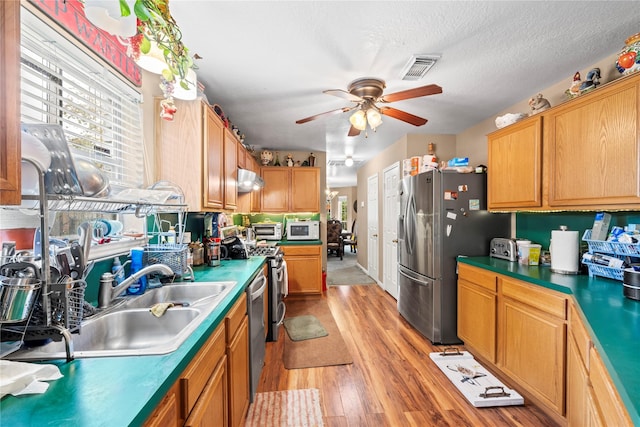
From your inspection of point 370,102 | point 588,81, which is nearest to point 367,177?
point 370,102

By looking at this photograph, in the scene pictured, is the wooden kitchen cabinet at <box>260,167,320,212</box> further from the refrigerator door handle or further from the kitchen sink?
the kitchen sink

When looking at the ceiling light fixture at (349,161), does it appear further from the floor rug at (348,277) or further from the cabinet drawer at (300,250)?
the floor rug at (348,277)

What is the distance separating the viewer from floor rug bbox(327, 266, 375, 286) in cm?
539

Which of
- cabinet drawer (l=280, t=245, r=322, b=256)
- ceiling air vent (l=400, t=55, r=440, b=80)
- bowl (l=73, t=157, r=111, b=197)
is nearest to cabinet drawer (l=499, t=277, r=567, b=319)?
ceiling air vent (l=400, t=55, r=440, b=80)

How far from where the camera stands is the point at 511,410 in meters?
1.93

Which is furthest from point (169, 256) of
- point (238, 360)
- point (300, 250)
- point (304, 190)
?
point (304, 190)

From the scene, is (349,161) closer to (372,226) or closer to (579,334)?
(372,226)

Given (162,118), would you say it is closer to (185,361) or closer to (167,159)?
(167,159)

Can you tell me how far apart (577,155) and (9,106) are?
289cm

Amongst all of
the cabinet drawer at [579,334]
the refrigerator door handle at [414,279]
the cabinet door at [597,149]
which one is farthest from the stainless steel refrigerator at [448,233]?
the cabinet drawer at [579,334]

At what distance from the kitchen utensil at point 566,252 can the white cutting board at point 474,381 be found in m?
0.99

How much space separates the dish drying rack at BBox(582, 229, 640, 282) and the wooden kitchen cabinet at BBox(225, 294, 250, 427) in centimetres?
243

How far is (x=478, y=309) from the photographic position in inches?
98.5

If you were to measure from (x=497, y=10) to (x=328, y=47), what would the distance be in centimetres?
102
